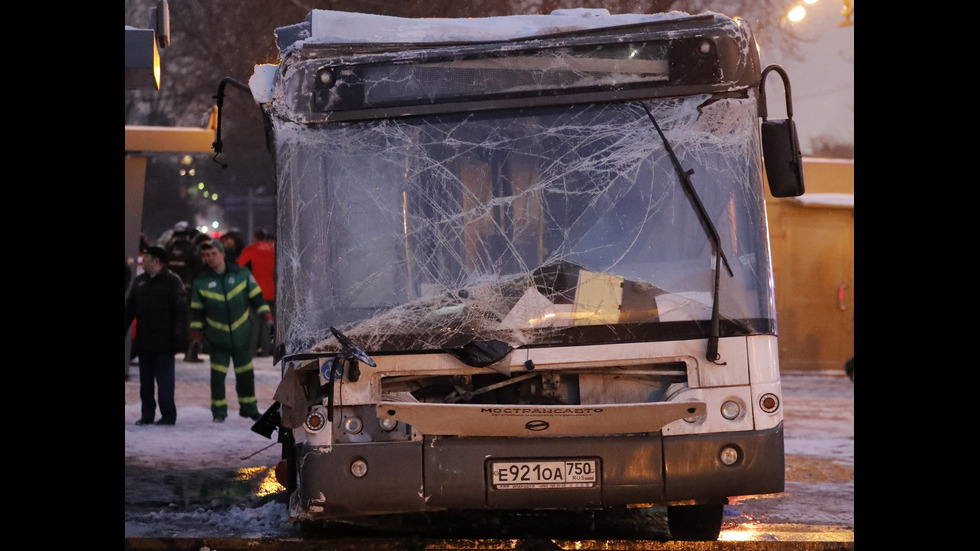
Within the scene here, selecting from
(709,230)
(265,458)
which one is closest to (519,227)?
(709,230)

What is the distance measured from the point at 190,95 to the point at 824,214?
12.5 meters

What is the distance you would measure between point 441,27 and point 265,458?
16.5ft

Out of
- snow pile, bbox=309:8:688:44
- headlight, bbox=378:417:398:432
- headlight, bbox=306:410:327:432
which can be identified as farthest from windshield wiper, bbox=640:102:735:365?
headlight, bbox=306:410:327:432

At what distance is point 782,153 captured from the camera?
5.73 m

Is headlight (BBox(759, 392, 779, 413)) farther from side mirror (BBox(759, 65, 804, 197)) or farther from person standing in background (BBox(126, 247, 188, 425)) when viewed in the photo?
person standing in background (BBox(126, 247, 188, 425))

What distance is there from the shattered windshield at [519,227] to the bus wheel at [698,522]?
1.24 meters

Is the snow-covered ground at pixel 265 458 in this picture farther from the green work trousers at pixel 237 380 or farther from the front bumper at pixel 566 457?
the front bumper at pixel 566 457

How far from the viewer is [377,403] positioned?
223 inches

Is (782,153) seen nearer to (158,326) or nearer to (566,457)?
(566,457)

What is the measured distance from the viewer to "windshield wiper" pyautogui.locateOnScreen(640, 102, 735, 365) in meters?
5.54

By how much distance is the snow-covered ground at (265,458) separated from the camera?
7004 millimetres

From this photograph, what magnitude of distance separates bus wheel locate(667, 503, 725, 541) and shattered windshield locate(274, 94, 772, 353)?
1243 mm
